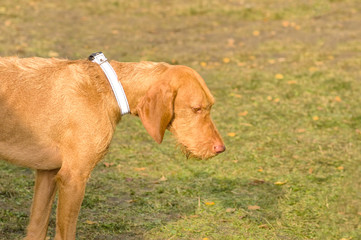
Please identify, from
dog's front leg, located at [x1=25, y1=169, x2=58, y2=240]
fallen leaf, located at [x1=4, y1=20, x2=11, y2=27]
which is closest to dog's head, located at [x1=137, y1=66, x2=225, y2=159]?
dog's front leg, located at [x1=25, y1=169, x2=58, y2=240]

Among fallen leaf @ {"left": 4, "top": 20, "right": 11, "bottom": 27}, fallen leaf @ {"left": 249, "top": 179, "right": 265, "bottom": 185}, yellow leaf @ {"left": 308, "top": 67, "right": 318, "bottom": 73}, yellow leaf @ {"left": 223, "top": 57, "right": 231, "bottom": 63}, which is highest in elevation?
fallen leaf @ {"left": 4, "top": 20, "right": 11, "bottom": 27}

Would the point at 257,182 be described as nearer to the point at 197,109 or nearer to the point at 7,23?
the point at 197,109

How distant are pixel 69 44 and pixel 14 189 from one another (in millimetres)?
6365

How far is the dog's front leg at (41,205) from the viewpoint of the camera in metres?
5.07

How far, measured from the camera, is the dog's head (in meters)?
4.77

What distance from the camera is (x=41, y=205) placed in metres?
5.13

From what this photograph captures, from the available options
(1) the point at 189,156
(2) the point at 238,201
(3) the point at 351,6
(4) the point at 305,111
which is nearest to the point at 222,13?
(3) the point at 351,6

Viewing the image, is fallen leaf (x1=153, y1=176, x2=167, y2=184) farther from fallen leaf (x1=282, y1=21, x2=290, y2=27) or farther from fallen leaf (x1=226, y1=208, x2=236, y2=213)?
fallen leaf (x1=282, y1=21, x2=290, y2=27)

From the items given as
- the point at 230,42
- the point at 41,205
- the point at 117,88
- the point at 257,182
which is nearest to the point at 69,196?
the point at 41,205

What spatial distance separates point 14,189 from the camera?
6633mm

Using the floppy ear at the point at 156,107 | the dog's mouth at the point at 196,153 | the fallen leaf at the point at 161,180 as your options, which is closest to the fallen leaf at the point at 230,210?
the fallen leaf at the point at 161,180

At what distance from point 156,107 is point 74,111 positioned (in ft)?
1.97

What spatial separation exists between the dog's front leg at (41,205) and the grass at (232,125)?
568 millimetres

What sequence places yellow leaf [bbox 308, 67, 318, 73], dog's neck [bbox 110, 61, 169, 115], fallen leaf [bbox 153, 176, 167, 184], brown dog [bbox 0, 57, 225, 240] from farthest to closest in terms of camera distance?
yellow leaf [bbox 308, 67, 318, 73]
fallen leaf [bbox 153, 176, 167, 184]
dog's neck [bbox 110, 61, 169, 115]
brown dog [bbox 0, 57, 225, 240]
